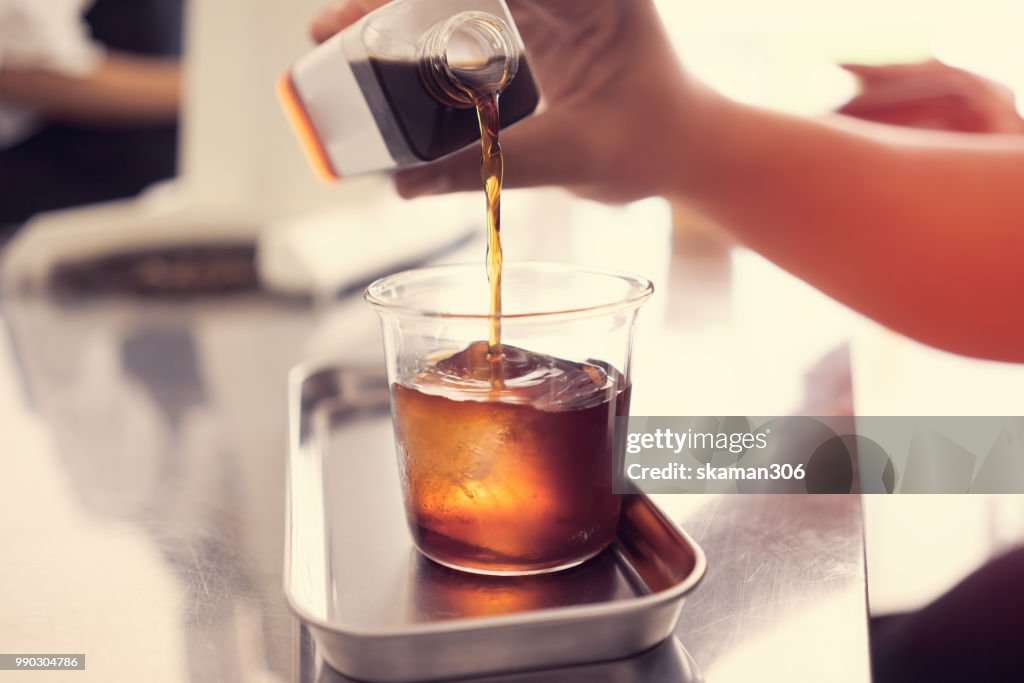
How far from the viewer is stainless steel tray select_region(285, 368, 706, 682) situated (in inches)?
18.5

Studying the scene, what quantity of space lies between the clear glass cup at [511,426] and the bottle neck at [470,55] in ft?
0.53

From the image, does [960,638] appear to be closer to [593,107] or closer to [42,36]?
[593,107]

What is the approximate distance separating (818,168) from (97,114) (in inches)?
87.5

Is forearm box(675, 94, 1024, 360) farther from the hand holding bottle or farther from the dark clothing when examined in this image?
the dark clothing

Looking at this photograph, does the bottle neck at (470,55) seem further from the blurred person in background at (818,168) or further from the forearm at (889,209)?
the forearm at (889,209)

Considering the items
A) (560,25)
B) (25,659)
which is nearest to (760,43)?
(560,25)

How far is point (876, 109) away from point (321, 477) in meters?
0.72

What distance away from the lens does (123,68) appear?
2664mm

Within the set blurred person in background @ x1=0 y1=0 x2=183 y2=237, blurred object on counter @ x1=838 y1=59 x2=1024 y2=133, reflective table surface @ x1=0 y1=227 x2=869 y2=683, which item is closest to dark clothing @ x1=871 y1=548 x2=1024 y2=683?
reflective table surface @ x1=0 y1=227 x2=869 y2=683

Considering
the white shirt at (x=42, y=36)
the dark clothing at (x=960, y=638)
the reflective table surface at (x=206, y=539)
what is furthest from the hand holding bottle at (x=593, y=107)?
the white shirt at (x=42, y=36)

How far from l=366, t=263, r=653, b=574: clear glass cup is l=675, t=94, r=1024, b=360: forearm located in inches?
16.4

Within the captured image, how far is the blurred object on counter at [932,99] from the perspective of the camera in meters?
0.98

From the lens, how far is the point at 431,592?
0.56 meters

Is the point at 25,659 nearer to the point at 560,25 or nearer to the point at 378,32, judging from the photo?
the point at 378,32
